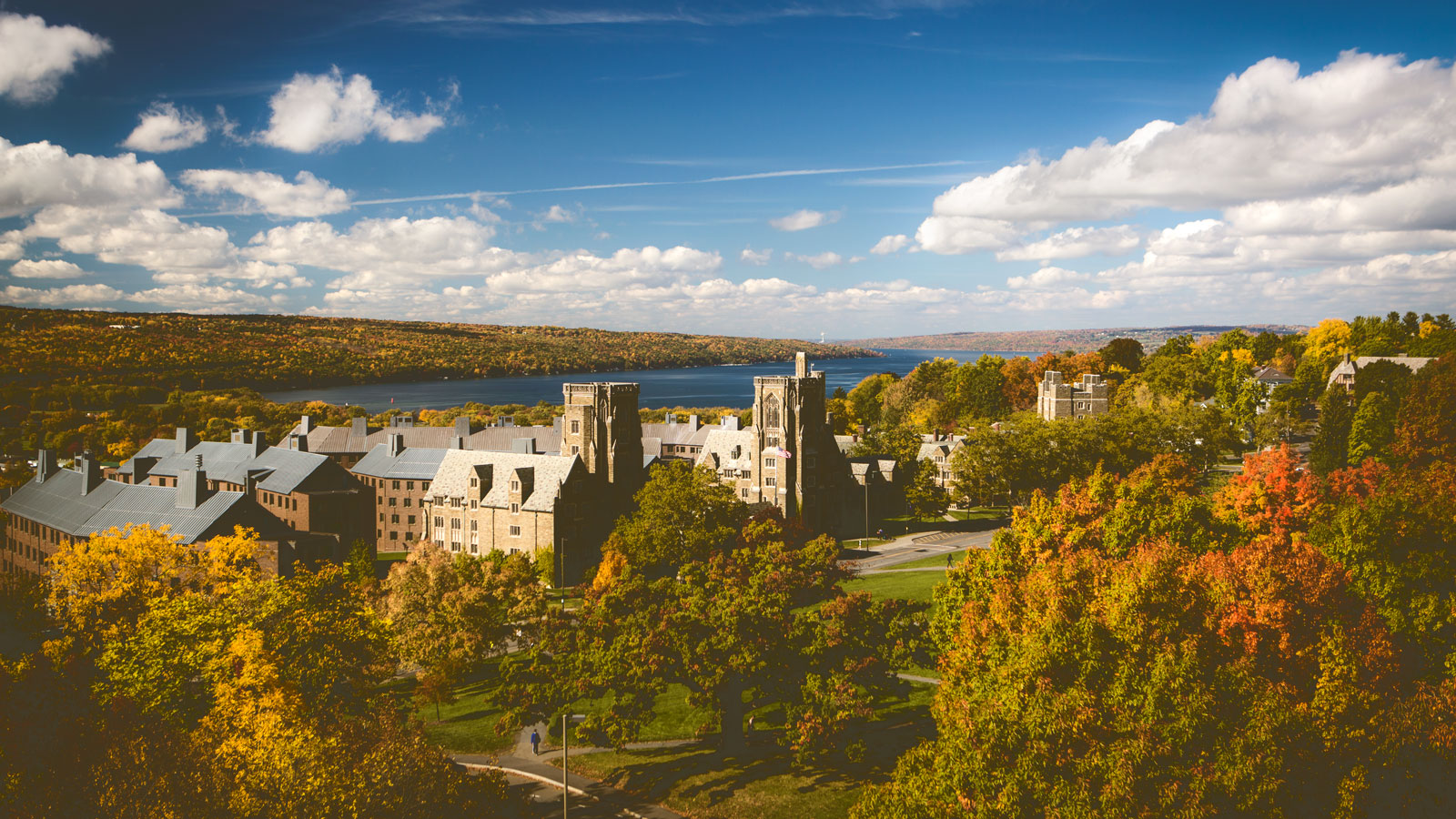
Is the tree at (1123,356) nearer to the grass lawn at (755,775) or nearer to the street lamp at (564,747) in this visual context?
the grass lawn at (755,775)

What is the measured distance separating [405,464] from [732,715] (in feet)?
201

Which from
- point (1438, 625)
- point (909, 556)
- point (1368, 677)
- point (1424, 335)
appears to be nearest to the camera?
point (1368, 677)

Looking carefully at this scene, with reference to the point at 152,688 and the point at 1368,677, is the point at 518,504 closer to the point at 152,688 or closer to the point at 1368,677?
the point at 152,688

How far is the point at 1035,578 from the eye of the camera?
28703 mm

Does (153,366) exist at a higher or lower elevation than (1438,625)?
higher

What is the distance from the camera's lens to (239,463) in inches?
3364

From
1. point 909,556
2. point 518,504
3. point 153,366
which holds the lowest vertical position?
point 909,556

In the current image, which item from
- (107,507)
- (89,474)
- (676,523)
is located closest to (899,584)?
(676,523)

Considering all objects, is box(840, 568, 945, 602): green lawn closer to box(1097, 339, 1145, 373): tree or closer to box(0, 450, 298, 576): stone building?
box(0, 450, 298, 576): stone building

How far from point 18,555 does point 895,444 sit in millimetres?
85205

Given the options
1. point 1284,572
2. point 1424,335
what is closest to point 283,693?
point 1284,572

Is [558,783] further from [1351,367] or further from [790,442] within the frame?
[1351,367]

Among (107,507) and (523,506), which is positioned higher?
(107,507)

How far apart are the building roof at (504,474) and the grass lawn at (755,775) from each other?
36.0 m
